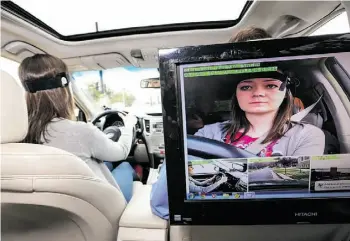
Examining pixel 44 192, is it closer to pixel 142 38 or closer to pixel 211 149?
pixel 211 149

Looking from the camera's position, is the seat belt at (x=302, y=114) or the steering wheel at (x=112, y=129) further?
the steering wheel at (x=112, y=129)

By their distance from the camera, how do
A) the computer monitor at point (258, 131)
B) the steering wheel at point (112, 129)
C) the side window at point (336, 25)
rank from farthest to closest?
1. the steering wheel at point (112, 129)
2. the side window at point (336, 25)
3. the computer monitor at point (258, 131)

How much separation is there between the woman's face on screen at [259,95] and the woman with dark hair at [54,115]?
0.99m

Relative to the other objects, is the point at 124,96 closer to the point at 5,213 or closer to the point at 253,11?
the point at 253,11

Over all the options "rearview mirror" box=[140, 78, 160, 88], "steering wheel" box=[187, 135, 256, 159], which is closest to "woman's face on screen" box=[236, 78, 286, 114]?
"steering wheel" box=[187, 135, 256, 159]

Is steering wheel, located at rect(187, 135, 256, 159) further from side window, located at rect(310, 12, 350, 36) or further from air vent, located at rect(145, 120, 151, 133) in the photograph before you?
air vent, located at rect(145, 120, 151, 133)

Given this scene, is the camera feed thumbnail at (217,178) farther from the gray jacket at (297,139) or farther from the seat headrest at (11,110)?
the seat headrest at (11,110)

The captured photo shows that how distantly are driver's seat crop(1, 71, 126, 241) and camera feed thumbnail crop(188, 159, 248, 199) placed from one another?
1.32 ft

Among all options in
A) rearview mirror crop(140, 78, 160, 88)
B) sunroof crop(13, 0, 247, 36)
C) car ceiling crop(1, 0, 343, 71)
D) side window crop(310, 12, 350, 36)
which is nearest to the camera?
side window crop(310, 12, 350, 36)

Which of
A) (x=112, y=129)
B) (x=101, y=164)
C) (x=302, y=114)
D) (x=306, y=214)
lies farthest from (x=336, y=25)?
(x=112, y=129)

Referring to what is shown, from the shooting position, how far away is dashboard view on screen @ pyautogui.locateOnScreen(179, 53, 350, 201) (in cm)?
78

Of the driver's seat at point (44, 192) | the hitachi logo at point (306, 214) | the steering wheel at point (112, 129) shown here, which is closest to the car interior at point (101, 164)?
the driver's seat at point (44, 192)

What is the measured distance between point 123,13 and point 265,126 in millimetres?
1454

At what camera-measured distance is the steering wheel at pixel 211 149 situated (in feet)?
2.68
